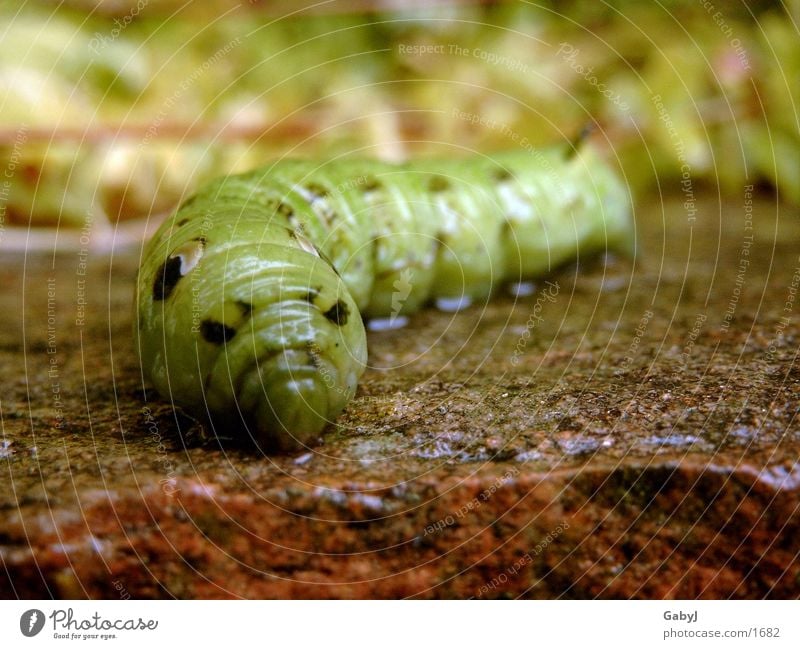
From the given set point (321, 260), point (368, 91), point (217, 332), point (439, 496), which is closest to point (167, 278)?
point (217, 332)

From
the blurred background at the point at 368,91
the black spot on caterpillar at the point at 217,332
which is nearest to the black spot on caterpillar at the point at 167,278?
the black spot on caterpillar at the point at 217,332

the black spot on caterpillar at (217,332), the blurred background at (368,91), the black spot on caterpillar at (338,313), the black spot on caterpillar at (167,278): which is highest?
the blurred background at (368,91)

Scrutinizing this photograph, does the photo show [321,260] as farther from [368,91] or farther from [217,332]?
[368,91]

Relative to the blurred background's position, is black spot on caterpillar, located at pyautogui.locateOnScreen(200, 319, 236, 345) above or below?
below

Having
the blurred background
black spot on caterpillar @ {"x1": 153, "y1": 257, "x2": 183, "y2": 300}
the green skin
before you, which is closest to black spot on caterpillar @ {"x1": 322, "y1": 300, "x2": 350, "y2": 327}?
the green skin

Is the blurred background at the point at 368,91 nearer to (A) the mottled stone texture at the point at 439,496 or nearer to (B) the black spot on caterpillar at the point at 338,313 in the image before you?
(A) the mottled stone texture at the point at 439,496

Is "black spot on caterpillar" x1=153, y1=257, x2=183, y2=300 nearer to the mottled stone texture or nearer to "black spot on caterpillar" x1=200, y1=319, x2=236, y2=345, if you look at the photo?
"black spot on caterpillar" x1=200, y1=319, x2=236, y2=345

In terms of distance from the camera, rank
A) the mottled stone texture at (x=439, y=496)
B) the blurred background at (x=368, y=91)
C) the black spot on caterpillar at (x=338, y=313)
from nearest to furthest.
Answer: the mottled stone texture at (x=439, y=496) < the black spot on caterpillar at (x=338, y=313) < the blurred background at (x=368, y=91)

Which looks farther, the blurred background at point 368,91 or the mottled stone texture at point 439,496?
Result: the blurred background at point 368,91
